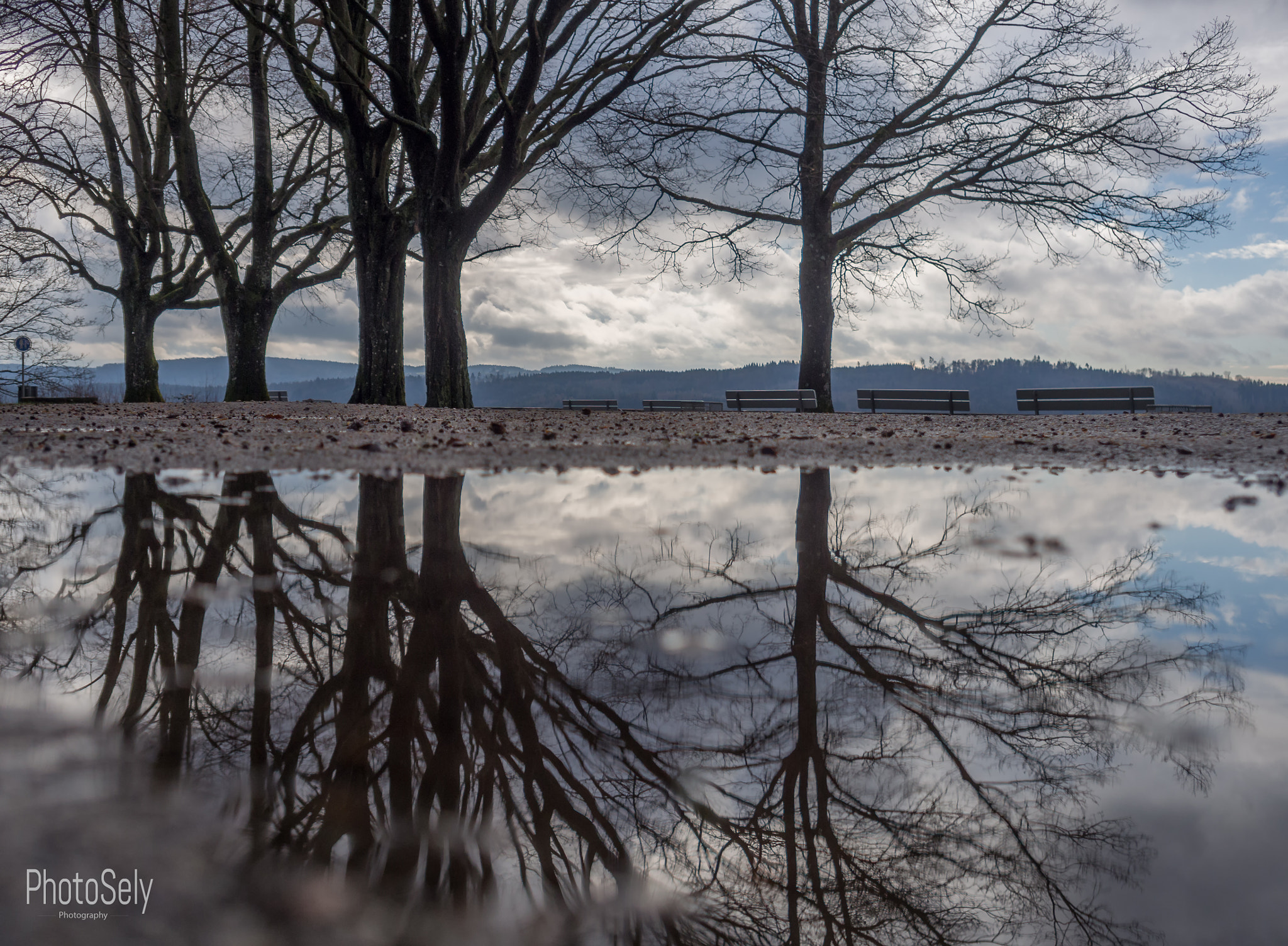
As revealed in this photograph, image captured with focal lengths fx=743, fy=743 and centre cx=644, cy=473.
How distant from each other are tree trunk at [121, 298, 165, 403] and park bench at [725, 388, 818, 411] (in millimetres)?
15625

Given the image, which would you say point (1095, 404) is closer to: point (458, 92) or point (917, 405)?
point (917, 405)

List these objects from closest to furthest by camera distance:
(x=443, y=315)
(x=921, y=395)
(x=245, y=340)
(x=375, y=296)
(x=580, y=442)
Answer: (x=580, y=442), (x=443, y=315), (x=375, y=296), (x=245, y=340), (x=921, y=395)

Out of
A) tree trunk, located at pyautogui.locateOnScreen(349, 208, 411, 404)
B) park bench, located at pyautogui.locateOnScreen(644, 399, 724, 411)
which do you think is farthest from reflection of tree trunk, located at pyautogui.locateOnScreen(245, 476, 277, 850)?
park bench, located at pyautogui.locateOnScreen(644, 399, 724, 411)

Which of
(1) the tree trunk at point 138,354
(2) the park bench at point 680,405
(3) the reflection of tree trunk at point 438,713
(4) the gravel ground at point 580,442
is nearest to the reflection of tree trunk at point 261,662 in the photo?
(3) the reflection of tree trunk at point 438,713

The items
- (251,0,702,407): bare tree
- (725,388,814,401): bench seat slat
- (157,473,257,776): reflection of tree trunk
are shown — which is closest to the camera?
(157,473,257,776): reflection of tree trunk

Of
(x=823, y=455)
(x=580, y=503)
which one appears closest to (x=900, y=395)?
(x=823, y=455)

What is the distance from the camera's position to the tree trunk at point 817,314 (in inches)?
648

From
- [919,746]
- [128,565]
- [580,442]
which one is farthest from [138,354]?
[919,746]

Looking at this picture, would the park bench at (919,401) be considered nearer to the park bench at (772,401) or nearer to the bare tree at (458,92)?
the park bench at (772,401)

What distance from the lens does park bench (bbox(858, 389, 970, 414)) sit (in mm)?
17719

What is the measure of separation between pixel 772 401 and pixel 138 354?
17.3 m

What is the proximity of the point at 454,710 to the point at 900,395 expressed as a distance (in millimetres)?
18351

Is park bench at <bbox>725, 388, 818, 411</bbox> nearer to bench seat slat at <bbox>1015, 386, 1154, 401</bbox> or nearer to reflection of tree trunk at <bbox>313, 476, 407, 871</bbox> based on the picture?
bench seat slat at <bbox>1015, 386, 1154, 401</bbox>

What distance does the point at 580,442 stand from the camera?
6770 mm
